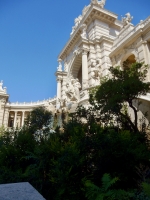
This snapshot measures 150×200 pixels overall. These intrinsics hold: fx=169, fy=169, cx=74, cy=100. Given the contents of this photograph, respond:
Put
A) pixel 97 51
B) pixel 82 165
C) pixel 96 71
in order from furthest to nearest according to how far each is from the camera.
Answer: pixel 97 51 → pixel 96 71 → pixel 82 165

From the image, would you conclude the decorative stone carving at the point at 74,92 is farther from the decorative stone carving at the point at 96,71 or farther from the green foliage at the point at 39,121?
the green foliage at the point at 39,121

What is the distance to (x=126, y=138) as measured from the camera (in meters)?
7.29

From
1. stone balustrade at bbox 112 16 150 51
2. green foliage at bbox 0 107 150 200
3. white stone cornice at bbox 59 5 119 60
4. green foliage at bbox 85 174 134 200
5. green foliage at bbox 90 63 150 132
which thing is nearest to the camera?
green foliage at bbox 85 174 134 200

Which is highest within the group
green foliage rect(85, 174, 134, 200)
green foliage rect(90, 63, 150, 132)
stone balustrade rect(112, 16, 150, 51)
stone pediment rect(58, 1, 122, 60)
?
stone pediment rect(58, 1, 122, 60)

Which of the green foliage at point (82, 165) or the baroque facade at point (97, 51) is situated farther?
the baroque facade at point (97, 51)

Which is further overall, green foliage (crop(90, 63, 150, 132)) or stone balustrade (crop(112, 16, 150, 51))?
stone balustrade (crop(112, 16, 150, 51))

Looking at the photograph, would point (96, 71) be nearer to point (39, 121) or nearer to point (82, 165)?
point (39, 121)

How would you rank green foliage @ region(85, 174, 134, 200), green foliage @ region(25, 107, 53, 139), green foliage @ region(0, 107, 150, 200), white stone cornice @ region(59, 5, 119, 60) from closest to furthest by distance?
1. green foliage @ region(85, 174, 134, 200)
2. green foliage @ region(0, 107, 150, 200)
3. green foliage @ region(25, 107, 53, 139)
4. white stone cornice @ region(59, 5, 119, 60)

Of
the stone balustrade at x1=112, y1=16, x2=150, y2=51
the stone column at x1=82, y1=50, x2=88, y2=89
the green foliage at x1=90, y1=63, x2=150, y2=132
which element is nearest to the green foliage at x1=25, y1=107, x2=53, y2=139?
the green foliage at x1=90, y1=63, x2=150, y2=132

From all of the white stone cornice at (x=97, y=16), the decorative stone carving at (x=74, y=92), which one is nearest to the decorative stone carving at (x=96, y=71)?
the decorative stone carving at (x=74, y=92)

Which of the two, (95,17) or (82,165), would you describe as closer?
(82,165)

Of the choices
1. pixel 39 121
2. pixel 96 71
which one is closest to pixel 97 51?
pixel 96 71

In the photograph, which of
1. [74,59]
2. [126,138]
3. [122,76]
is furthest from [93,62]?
[126,138]

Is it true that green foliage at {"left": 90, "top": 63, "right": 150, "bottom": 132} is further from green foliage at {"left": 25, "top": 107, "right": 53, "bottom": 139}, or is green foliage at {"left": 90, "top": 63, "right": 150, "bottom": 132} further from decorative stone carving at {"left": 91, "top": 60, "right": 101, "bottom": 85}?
decorative stone carving at {"left": 91, "top": 60, "right": 101, "bottom": 85}
